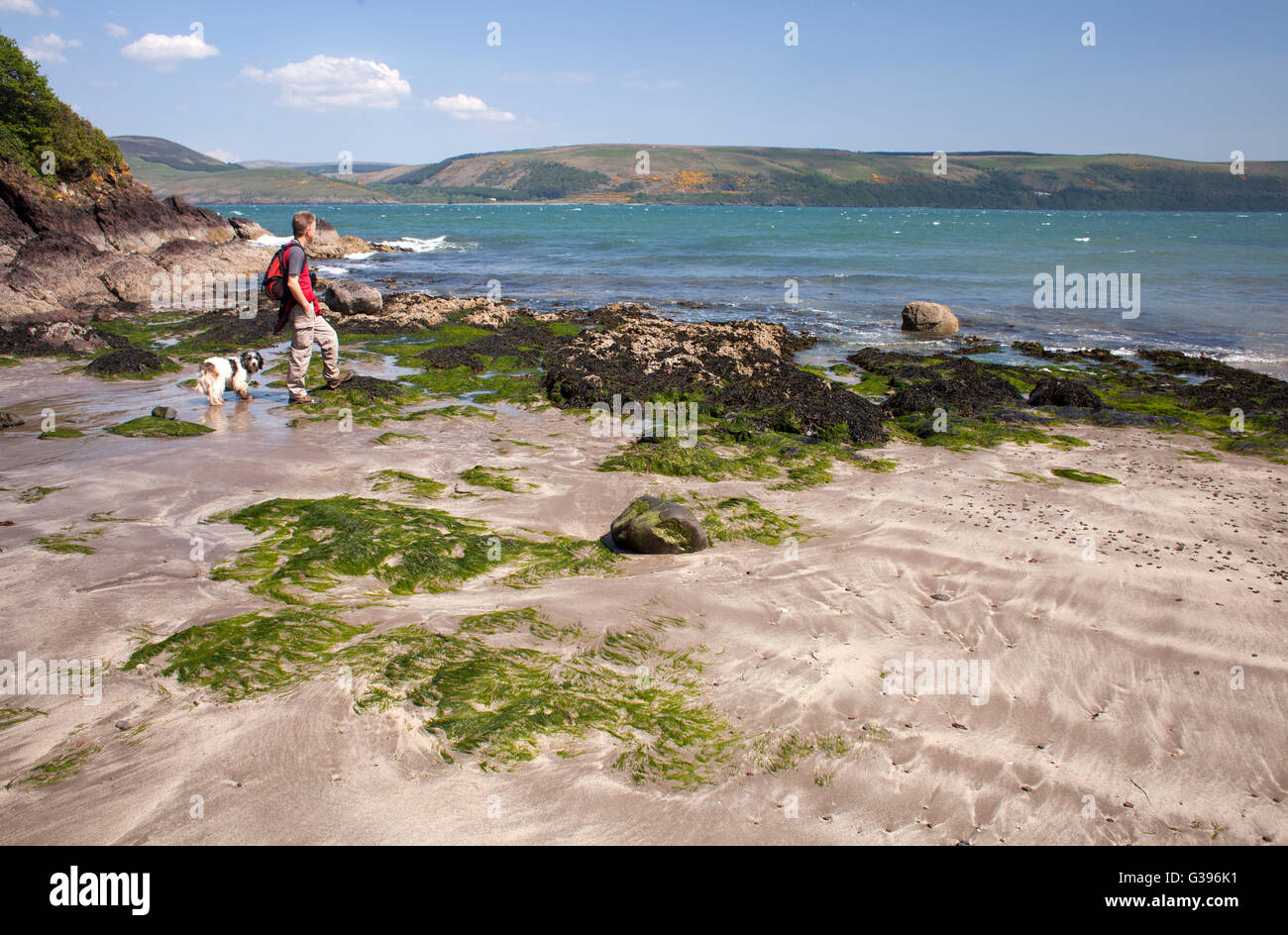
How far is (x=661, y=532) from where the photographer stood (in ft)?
20.0

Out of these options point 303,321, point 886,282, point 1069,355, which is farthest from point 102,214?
point 1069,355

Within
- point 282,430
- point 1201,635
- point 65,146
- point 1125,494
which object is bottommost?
point 1201,635

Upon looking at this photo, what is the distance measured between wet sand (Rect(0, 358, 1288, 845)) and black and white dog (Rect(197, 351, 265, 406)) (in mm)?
1606

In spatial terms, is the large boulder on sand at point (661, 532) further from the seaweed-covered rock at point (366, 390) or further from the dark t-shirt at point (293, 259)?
the dark t-shirt at point (293, 259)

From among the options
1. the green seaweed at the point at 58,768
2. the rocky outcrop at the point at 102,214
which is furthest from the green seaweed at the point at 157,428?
the rocky outcrop at the point at 102,214

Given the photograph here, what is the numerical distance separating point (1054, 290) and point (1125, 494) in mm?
22267

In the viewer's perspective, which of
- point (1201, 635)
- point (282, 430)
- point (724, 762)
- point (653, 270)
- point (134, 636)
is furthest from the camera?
point (653, 270)

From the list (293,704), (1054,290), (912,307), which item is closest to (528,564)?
(293,704)

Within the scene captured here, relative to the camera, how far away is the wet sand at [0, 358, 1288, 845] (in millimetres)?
3346

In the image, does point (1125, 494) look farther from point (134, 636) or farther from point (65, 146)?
point (65, 146)

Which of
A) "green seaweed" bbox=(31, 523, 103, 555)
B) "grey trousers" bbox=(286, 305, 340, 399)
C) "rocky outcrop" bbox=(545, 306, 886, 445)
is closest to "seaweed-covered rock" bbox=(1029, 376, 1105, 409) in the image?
"rocky outcrop" bbox=(545, 306, 886, 445)

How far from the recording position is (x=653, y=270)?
34.1m

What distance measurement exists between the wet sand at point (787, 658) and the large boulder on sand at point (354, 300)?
11.1 metres

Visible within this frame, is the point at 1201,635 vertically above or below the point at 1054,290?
below
